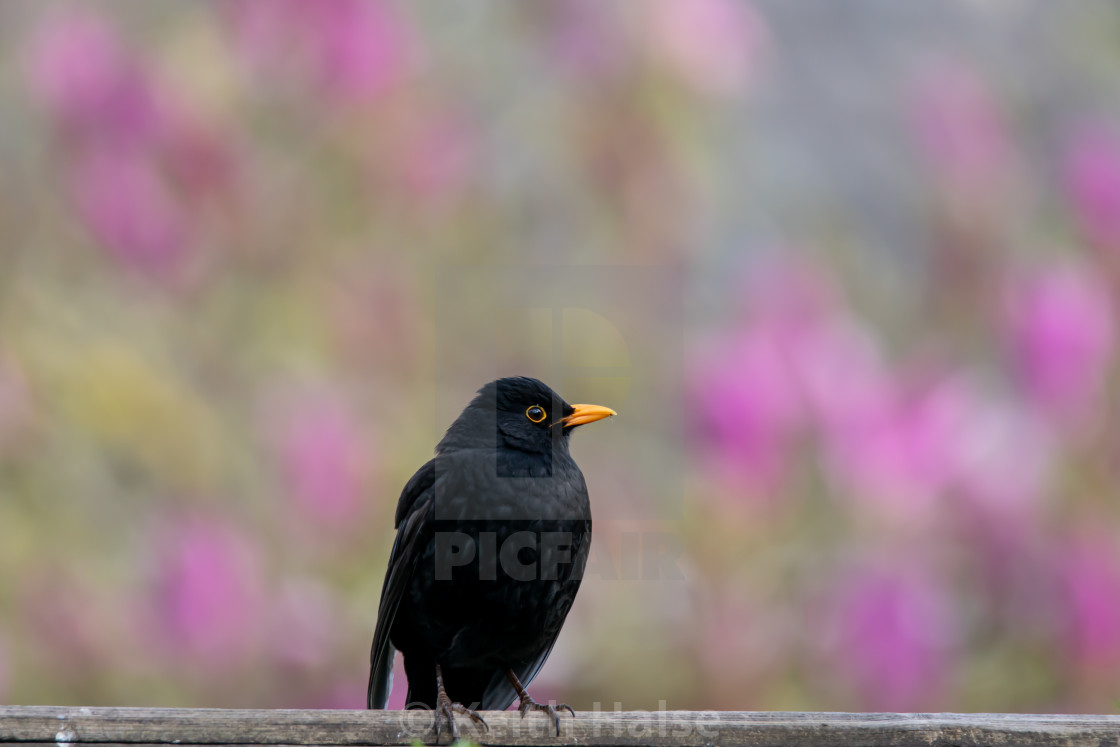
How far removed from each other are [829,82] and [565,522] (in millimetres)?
4279

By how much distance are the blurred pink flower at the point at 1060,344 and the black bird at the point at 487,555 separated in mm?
1244

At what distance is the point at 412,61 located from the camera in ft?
12.5

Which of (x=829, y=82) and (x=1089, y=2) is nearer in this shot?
(x=1089, y=2)

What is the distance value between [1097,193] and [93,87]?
282 centimetres

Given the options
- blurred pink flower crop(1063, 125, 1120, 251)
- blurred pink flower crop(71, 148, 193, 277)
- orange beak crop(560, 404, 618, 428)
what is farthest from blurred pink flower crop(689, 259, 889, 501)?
blurred pink flower crop(71, 148, 193, 277)

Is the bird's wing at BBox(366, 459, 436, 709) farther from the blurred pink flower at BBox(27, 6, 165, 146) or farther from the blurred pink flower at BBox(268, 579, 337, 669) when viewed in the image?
the blurred pink flower at BBox(27, 6, 165, 146)

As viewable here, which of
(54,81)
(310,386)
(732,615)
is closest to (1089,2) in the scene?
(732,615)

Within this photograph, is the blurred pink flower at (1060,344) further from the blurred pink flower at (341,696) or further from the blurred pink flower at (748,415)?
the blurred pink flower at (341,696)

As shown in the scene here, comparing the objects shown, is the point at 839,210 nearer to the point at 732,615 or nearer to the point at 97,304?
the point at 732,615

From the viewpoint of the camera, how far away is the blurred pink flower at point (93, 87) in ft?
11.5

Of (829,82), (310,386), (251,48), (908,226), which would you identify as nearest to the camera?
(310,386)

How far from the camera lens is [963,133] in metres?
3.97

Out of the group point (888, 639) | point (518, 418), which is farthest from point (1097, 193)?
point (518, 418)

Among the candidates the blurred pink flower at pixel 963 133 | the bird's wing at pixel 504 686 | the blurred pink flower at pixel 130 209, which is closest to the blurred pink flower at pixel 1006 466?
the blurred pink flower at pixel 963 133
